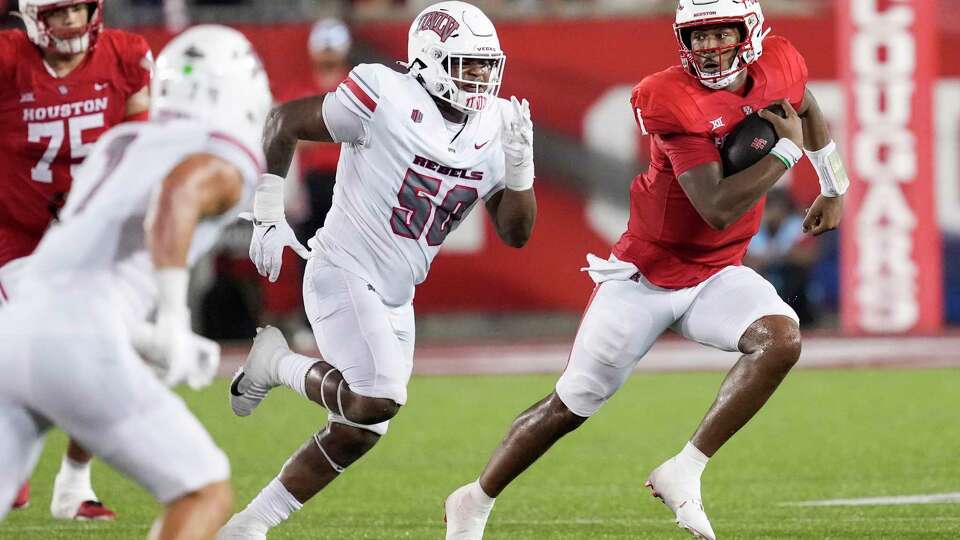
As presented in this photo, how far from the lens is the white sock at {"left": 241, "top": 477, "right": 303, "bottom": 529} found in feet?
15.5

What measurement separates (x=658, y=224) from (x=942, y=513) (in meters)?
1.46

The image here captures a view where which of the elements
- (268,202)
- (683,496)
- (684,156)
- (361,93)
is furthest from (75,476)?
(684,156)

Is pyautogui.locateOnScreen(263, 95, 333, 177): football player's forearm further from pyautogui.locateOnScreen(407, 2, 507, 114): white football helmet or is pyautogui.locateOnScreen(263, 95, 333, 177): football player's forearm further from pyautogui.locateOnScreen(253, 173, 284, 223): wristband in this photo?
pyautogui.locateOnScreen(407, 2, 507, 114): white football helmet

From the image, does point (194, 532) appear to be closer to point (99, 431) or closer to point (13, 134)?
point (99, 431)

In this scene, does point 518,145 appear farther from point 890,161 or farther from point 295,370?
point 890,161

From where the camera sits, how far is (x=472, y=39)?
4.95 m

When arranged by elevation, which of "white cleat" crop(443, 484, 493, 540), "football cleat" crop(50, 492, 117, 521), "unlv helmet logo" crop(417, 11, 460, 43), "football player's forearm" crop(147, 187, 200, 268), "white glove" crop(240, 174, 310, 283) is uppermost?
"football player's forearm" crop(147, 187, 200, 268)

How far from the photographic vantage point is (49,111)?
5273 millimetres

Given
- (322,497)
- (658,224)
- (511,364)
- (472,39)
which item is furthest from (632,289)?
(511,364)

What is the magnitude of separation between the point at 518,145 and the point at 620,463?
2601mm

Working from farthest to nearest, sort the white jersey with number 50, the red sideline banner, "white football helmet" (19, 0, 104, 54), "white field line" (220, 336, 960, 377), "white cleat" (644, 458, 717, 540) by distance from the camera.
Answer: the red sideline banner, "white field line" (220, 336, 960, 377), "white football helmet" (19, 0, 104, 54), the white jersey with number 50, "white cleat" (644, 458, 717, 540)

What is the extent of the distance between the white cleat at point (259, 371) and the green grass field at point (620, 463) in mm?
479

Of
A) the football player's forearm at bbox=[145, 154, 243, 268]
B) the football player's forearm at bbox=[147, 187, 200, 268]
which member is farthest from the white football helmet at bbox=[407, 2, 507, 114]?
the football player's forearm at bbox=[147, 187, 200, 268]

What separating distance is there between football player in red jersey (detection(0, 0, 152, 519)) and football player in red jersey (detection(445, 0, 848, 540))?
1.72 m
